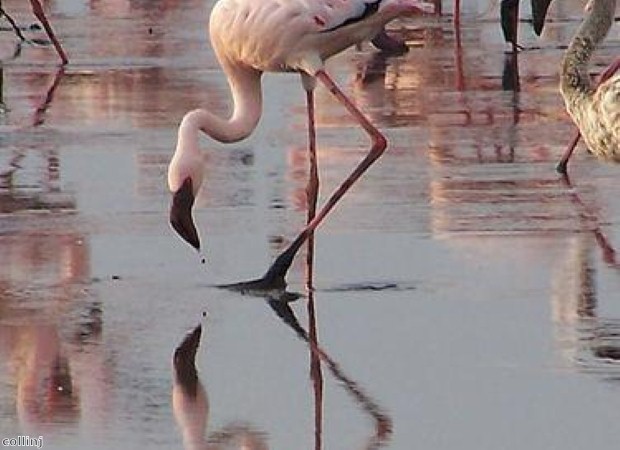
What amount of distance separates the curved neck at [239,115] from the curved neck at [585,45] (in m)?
1.54

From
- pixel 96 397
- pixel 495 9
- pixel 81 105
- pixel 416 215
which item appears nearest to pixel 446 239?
pixel 416 215

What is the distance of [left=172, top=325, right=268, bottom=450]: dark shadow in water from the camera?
26.2ft

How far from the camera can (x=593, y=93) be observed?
1096 centimetres

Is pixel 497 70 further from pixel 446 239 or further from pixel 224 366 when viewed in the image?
pixel 224 366

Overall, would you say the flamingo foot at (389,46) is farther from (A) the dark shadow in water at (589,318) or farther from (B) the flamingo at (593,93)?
(B) the flamingo at (593,93)

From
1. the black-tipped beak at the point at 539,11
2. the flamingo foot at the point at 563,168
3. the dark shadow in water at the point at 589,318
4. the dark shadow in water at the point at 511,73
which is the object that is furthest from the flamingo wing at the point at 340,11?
the black-tipped beak at the point at 539,11

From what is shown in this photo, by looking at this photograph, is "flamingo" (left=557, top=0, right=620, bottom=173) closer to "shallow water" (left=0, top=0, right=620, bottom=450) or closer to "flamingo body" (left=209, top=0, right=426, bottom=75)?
"shallow water" (left=0, top=0, right=620, bottom=450)

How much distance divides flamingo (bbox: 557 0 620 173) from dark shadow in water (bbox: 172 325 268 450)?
2.30m

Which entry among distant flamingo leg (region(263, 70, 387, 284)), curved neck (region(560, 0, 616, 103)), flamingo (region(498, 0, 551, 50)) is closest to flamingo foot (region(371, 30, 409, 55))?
flamingo (region(498, 0, 551, 50))

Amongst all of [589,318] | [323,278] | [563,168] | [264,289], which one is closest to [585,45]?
[323,278]

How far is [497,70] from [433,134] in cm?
458

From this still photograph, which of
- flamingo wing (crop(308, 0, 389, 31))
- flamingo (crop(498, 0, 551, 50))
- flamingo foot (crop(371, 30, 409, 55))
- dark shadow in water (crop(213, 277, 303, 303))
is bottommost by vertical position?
flamingo foot (crop(371, 30, 409, 55))

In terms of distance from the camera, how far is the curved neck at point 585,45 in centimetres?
1123

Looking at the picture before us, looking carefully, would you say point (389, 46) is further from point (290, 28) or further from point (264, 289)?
point (264, 289)
